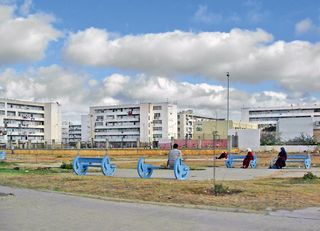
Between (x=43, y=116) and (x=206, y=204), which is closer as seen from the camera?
Result: (x=206, y=204)

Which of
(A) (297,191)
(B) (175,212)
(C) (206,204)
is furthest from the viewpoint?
(A) (297,191)

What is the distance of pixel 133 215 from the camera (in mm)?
9828

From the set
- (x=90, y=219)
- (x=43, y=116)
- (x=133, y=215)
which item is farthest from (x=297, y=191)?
(x=43, y=116)

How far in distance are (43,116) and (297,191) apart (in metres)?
158

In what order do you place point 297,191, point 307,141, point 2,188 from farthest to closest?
point 307,141
point 2,188
point 297,191

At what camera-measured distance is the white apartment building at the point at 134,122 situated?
158 m

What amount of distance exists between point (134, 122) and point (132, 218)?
502ft

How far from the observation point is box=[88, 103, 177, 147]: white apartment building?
157750mm

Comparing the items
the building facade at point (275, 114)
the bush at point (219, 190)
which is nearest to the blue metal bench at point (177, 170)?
the bush at point (219, 190)

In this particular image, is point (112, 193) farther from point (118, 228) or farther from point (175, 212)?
point (118, 228)

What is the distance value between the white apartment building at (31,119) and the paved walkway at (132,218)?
448ft

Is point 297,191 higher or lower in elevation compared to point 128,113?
lower

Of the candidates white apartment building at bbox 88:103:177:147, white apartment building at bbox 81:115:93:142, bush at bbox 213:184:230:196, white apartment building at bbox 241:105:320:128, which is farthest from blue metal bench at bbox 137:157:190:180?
white apartment building at bbox 81:115:93:142

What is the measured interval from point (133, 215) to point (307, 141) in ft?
277
